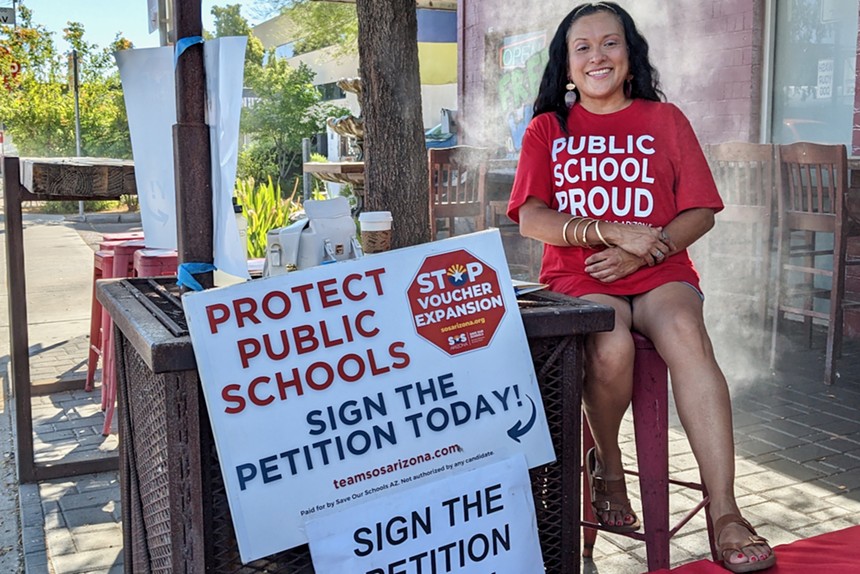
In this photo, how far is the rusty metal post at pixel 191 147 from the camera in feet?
7.55

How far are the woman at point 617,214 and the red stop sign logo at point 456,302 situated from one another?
1.82 feet

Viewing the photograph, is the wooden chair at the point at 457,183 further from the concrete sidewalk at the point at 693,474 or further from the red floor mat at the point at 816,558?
the red floor mat at the point at 816,558

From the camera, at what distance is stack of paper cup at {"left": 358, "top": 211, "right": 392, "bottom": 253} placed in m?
2.34

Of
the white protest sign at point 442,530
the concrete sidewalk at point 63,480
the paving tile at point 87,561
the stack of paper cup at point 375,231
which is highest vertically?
the stack of paper cup at point 375,231

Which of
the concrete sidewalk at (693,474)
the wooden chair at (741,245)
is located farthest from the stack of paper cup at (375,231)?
the wooden chair at (741,245)

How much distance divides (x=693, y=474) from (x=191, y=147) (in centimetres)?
262

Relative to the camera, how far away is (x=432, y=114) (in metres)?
20.7

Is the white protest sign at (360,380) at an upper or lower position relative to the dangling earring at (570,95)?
lower

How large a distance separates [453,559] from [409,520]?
0.49 feet

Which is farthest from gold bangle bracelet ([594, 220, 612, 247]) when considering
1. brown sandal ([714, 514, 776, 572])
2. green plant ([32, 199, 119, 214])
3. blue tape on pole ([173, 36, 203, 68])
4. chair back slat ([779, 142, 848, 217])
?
green plant ([32, 199, 119, 214])

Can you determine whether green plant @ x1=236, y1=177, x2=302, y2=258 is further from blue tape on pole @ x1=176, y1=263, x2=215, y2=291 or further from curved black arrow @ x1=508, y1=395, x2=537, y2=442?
curved black arrow @ x1=508, y1=395, x2=537, y2=442

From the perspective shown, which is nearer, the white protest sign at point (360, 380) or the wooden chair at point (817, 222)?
the white protest sign at point (360, 380)

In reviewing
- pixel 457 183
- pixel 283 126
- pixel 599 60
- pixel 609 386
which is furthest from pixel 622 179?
pixel 283 126

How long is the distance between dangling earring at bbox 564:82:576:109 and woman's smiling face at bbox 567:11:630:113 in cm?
7
